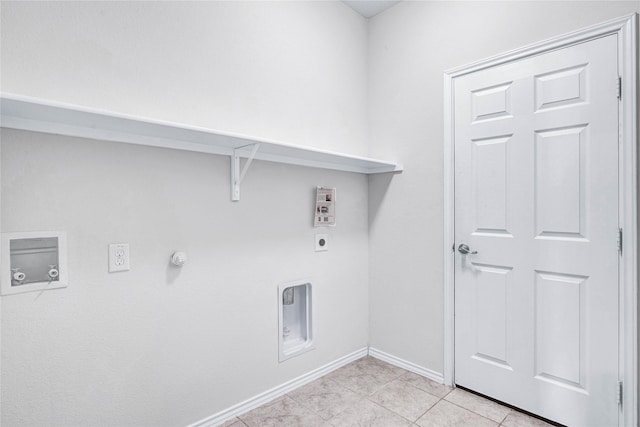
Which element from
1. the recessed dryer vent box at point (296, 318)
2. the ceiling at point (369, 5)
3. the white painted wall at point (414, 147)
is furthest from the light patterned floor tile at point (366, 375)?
the ceiling at point (369, 5)

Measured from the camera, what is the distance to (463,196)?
2078 millimetres

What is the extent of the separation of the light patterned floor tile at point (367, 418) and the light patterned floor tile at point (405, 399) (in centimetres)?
5

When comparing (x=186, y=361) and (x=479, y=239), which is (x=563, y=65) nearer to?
(x=479, y=239)

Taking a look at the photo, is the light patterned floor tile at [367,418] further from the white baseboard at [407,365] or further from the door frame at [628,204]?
the door frame at [628,204]

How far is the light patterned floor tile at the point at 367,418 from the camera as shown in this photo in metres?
1.76

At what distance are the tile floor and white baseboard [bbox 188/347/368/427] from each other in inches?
1.1

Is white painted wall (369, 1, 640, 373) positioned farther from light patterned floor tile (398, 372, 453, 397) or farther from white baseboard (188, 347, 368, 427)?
white baseboard (188, 347, 368, 427)

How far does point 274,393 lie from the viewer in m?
1.99

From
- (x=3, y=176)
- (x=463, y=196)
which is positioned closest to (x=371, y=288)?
(x=463, y=196)

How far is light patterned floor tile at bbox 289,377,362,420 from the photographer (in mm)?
1888

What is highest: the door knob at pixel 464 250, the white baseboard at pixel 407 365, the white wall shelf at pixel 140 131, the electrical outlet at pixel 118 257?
the white wall shelf at pixel 140 131

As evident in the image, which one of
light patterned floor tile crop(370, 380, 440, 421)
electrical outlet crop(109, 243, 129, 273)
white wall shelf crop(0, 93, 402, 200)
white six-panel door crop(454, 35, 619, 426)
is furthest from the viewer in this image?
light patterned floor tile crop(370, 380, 440, 421)

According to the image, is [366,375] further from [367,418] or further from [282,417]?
[282,417]

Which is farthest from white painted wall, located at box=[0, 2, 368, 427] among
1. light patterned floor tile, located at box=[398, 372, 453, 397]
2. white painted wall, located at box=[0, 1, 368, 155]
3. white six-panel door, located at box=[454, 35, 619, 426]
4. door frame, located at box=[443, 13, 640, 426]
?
door frame, located at box=[443, 13, 640, 426]
